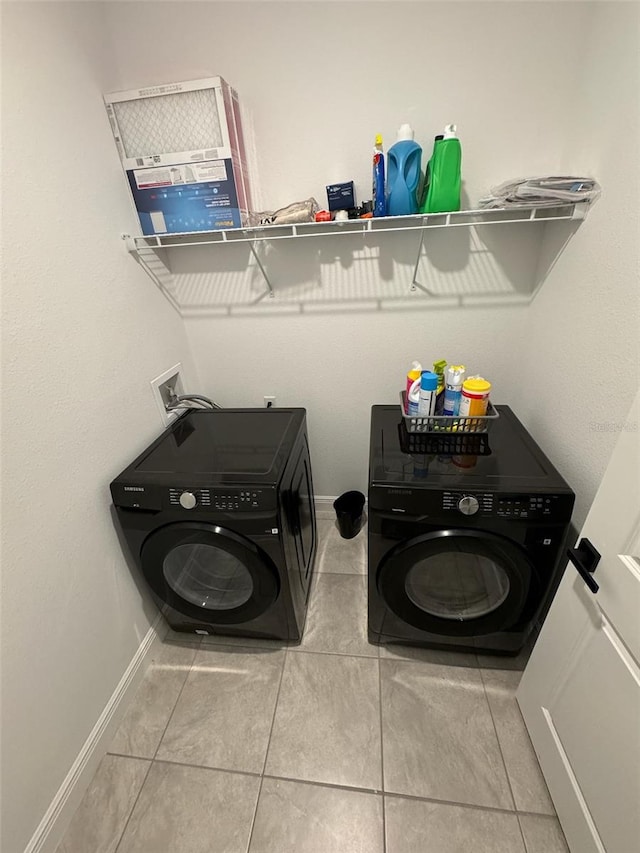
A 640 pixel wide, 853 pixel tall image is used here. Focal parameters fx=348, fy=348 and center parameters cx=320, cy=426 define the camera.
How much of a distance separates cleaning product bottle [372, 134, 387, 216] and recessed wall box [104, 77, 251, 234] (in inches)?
19.1

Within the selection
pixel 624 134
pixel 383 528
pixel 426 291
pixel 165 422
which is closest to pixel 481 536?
pixel 383 528

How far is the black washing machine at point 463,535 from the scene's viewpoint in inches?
40.6

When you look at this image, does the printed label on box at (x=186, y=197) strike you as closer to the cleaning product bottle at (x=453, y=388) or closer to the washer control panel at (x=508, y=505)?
the cleaning product bottle at (x=453, y=388)

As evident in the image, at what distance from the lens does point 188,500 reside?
1115mm

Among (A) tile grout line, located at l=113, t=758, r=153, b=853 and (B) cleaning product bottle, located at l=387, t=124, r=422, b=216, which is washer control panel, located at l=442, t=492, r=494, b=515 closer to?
(B) cleaning product bottle, located at l=387, t=124, r=422, b=216

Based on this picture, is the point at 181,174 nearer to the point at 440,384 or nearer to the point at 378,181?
the point at 378,181

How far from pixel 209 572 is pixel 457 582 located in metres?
0.95

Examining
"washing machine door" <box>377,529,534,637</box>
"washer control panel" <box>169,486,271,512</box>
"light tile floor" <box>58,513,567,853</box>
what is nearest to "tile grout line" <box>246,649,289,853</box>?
"light tile floor" <box>58,513,567,853</box>

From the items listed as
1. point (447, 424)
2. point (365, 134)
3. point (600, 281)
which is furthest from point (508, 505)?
point (365, 134)

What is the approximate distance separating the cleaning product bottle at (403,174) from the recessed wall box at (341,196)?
144 millimetres


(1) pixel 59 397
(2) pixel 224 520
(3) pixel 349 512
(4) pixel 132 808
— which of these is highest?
(1) pixel 59 397

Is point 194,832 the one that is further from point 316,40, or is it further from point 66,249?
point 316,40

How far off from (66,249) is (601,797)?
2006mm

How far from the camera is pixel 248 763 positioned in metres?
1.16
